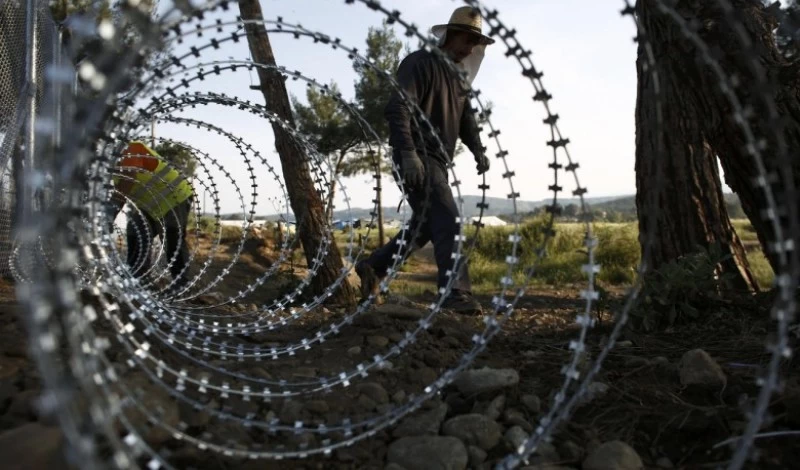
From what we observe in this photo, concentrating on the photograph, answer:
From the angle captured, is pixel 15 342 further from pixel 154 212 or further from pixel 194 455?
pixel 154 212

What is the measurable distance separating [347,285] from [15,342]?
147 inches

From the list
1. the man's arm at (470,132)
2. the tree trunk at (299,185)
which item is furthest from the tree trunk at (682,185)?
the tree trunk at (299,185)

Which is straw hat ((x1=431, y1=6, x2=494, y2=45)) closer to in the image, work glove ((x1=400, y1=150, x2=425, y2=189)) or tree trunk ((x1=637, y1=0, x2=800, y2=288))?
work glove ((x1=400, y1=150, x2=425, y2=189))

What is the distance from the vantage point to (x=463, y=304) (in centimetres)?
557

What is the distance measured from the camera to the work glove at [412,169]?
531 cm

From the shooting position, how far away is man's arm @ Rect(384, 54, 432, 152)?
17.6 feet

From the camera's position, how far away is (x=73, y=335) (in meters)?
1.37

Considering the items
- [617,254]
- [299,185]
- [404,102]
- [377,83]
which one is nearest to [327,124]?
[377,83]

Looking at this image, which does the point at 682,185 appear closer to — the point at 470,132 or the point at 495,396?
the point at 470,132

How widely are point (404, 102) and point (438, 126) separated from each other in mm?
510

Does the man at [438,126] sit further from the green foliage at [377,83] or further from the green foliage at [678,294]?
the green foliage at [377,83]

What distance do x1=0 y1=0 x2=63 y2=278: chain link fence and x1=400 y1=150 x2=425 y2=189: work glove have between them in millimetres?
3115

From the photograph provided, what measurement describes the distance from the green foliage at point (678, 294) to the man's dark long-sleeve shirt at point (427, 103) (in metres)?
1.91

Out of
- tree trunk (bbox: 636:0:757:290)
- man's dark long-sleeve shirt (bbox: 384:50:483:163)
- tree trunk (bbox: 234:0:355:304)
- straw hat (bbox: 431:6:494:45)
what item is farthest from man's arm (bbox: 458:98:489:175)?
tree trunk (bbox: 234:0:355:304)
